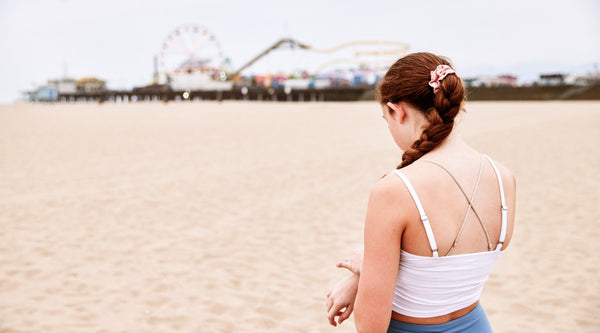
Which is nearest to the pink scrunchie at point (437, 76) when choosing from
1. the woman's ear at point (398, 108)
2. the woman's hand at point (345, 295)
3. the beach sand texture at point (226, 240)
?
the woman's ear at point (398, 108)

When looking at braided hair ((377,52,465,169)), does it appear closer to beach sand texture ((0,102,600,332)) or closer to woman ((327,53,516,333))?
woman ((327,53,516,333))

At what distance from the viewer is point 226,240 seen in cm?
641

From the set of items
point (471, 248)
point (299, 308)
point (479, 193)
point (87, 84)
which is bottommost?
point (299, 308)

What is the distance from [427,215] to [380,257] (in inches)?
6.6

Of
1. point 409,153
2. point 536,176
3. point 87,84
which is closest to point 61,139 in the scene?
point 536,176

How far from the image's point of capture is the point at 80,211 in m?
7.82

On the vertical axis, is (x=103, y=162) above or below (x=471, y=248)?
below

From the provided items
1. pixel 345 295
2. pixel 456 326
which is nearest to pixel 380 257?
pixel 345 295

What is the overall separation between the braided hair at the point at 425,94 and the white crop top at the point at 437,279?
0.22 m

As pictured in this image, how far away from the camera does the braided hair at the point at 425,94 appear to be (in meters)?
1.33

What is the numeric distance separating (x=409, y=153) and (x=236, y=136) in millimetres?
18479

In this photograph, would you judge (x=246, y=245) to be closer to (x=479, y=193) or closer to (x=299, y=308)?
(x=299, y=308)

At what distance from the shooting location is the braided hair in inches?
52.5

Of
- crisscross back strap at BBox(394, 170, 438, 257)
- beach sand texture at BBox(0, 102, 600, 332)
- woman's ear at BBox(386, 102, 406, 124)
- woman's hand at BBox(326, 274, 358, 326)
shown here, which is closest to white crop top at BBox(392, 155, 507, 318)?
crisscross back strap at BBox(394, 170, 438, 257)
